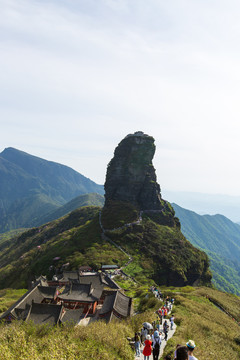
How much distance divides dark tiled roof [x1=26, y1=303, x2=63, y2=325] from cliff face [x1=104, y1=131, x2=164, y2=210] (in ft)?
322

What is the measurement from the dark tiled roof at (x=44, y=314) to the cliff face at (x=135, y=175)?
9808cm

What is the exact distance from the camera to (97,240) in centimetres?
10800

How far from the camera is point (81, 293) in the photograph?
176ft

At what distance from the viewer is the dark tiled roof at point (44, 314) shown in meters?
41.2

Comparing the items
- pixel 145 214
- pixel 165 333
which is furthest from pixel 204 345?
pixel 145 214

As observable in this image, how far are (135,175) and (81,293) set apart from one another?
314ft

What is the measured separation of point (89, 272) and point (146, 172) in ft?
260

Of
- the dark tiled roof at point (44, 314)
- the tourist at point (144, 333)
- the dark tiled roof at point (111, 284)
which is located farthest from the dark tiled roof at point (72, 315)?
the tourist at point (144, 333)

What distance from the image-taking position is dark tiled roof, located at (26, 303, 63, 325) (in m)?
41.2

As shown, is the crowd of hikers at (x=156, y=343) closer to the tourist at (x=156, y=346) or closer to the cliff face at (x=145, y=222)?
the tourist at (x=156, y=346)

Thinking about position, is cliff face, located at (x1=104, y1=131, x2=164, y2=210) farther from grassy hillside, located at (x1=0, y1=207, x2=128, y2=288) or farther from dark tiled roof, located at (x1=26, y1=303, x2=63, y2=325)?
dark tiled roof, located at (x1=26, y1=303, x2=63, y2=325)

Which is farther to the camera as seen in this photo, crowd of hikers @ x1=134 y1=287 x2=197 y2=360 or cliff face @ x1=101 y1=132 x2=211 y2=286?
cliff face @ x1=101 y1=132 x2=211 y2=286

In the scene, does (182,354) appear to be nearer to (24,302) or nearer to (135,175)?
(24,302)

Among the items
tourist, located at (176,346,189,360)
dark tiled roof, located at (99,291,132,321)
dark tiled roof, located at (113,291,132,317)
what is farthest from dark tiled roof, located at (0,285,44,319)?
tourist, located at (176,346,189,360)
